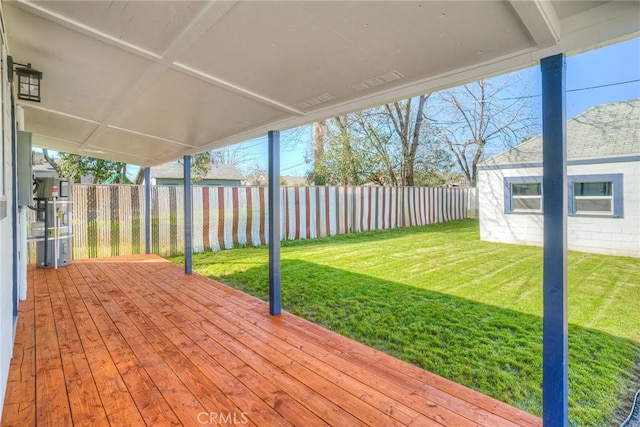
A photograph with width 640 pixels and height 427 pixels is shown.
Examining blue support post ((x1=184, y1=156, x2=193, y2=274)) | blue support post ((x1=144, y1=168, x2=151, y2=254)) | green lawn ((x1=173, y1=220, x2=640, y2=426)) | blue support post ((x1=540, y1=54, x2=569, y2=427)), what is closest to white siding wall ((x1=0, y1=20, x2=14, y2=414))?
green lawn ((x1=173, y1=220, x2=640, y2=426))

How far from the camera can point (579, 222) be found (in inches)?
237

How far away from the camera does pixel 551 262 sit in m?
1.59

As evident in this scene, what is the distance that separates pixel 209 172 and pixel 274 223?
13.9m

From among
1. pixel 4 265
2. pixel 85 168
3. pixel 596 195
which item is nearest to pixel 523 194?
pixel 596 195

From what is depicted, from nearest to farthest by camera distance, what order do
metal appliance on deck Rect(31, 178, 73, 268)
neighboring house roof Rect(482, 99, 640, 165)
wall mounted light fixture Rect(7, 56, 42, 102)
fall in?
wall mounted light fixture Rect(7, 56, 42, 102), neighboring house roof Rect(482, 99, 640, 165), metal appliance on deck Rect(31, 178, 73, 268)

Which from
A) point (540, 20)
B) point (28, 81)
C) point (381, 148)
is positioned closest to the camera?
point (540, 20)

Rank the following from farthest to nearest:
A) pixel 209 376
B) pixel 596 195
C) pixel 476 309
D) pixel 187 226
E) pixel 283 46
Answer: pixel 596 195
pixel 187 226
pixel 476 309
pixel 209 376
pixel 283 46

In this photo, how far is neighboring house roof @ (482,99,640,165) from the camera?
5172mm

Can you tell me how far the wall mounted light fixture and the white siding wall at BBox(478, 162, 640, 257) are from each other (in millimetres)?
5563

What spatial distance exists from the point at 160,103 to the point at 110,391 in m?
2.14

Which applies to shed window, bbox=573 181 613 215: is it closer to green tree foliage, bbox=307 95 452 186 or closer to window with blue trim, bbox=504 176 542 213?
window with blue trim, bbox=504 176 542 213

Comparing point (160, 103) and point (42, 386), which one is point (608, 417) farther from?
point (160, 103)

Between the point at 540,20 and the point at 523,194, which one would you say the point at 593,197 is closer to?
the point at 523,194

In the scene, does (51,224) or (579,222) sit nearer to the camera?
(51,224)
